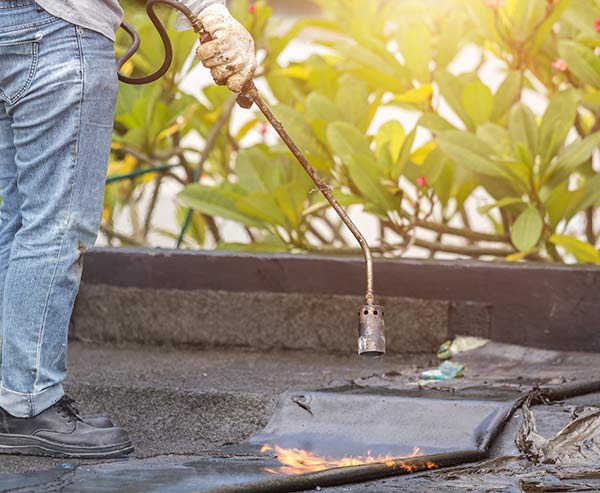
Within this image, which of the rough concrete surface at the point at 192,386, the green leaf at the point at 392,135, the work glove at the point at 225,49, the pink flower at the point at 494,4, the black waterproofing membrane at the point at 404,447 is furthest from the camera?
the green leaf at the point at 392,135

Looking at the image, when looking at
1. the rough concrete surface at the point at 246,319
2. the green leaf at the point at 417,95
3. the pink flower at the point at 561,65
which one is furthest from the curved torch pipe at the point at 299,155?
the pink flower at the point at 561,65

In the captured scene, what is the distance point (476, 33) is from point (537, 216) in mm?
883

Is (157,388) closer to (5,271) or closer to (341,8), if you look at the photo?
(5,271)

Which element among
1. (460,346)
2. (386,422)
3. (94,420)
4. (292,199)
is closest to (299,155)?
(386,422)

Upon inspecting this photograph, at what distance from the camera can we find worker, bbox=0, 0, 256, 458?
2934mm

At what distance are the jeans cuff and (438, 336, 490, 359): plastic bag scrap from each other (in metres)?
1.40

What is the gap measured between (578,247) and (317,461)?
138 cm

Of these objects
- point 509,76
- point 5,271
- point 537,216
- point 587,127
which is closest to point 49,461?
point 5,271

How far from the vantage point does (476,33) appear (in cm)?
444

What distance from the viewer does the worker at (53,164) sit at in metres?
2.93

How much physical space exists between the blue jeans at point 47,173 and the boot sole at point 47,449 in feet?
0.23

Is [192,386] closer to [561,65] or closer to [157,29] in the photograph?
[157,29]

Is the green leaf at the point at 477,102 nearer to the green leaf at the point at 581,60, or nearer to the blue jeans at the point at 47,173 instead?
the green leaf at the point at 581,60

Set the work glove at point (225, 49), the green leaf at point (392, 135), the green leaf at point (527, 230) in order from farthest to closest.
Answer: the green leaf at point (392, 135) → the green leaf at point (527, 230) → the work glove at point (225, 49)
